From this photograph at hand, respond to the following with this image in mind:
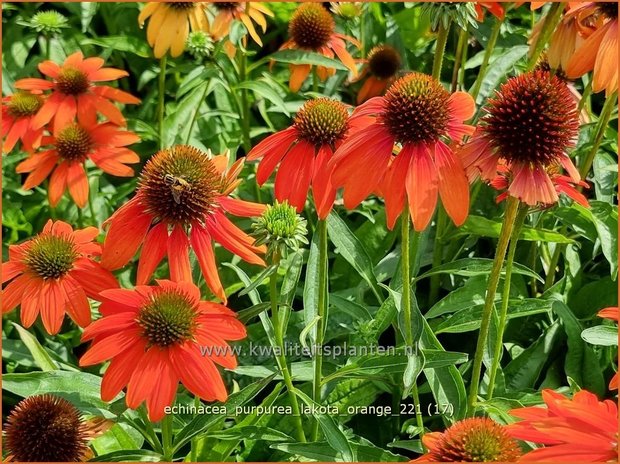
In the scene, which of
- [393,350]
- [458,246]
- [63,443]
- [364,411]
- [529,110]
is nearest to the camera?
[529,110]

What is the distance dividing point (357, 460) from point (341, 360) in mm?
210

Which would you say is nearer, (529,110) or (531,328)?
(529,110)

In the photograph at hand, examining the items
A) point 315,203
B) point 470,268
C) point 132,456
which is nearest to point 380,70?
point 470,268

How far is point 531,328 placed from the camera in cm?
149

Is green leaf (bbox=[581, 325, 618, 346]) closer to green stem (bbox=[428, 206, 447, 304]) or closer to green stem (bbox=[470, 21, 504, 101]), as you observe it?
green stem (bbox=[428, 206, 447, 304])

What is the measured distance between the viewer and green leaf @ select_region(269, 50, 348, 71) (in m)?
1.60

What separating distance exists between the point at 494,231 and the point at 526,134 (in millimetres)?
446

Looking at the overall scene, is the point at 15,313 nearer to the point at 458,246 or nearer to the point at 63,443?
the point at 63,443

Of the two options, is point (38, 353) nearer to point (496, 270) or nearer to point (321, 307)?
point (321, 307)

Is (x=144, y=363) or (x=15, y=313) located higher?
(x=15, y=313)

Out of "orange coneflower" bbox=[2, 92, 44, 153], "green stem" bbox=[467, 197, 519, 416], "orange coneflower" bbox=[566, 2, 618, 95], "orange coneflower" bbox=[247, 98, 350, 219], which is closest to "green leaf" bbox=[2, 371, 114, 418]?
"orange coneflower" bbox=[247, 98, 350, 219]

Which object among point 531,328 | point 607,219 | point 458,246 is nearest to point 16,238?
point 458,246

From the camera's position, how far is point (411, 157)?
102 centimetres

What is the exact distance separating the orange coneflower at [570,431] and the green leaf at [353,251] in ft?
1.25
